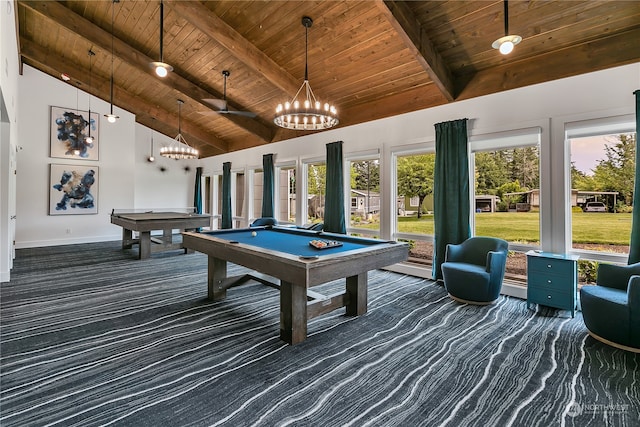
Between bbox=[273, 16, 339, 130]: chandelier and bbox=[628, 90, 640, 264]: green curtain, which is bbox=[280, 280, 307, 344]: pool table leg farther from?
bbox=[628, 90, 640, 264]: green curtain

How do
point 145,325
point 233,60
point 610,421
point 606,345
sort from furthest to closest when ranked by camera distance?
point 233,60, point 145,325, point 606,345, point 610,421

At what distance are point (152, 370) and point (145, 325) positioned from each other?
98 centimetres

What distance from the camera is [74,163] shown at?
27.3ft

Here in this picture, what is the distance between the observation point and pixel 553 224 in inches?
151

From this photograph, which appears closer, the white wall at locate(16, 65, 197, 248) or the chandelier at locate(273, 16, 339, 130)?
the chandelier at locate(273, 16, 339, 130)

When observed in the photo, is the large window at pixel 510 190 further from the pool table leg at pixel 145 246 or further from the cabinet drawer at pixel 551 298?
the pool table leg at pixel 145 246

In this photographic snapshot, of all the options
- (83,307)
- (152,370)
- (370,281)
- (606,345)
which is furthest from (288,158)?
(606,345)

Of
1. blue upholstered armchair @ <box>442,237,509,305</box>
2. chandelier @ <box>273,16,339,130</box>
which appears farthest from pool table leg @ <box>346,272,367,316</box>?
chandelier @ <box>273,16,339,130</box>

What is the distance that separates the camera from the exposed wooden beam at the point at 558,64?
3.38 metres

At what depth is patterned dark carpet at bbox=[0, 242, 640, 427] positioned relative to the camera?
74.1 inches

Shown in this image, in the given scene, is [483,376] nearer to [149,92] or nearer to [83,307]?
[83,307]

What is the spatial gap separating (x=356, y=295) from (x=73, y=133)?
9093 mm

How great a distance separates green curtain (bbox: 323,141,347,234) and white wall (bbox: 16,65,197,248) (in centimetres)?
658

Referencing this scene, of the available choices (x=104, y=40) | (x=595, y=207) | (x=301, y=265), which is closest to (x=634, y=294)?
(x=595, y=207)
